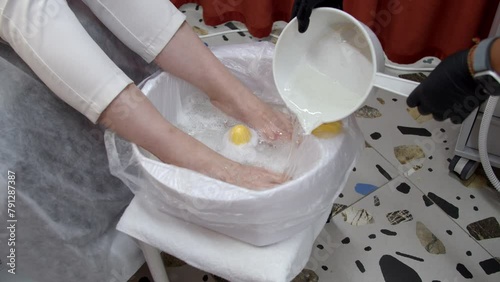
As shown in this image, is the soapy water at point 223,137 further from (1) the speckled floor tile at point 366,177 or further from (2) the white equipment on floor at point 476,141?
(2) the white equipment on floor at point 476,141

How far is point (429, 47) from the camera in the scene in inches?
56.2

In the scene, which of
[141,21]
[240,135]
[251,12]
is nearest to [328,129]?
[240,135]

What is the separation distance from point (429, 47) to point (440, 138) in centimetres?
30

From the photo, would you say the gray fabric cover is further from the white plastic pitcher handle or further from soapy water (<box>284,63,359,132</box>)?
the white plastic pitcher handle

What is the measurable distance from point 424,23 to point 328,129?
71 centimetres

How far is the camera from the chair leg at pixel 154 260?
33.5 inches

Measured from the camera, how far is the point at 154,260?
877 millimetres

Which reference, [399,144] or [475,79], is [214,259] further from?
[399,144]

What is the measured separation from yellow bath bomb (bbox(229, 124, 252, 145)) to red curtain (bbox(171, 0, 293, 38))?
2.30 feet

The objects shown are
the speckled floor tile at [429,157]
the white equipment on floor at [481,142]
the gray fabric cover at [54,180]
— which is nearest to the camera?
the gray fabric cover at [54,180]

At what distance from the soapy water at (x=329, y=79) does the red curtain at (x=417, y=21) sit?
58 centimetres

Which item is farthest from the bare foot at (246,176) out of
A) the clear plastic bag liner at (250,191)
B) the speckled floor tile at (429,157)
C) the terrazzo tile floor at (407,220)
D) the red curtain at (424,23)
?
the red curtain at (424,23)

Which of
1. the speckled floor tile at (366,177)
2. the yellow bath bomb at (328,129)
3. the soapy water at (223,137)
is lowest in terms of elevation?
the speckled floor tile at (366,177)

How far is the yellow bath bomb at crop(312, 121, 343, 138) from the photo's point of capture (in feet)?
2.60
